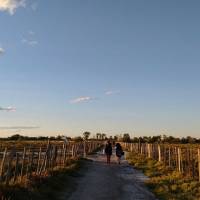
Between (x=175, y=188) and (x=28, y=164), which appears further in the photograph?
(x=28, y=164)

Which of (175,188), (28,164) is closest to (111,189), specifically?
(175,188)

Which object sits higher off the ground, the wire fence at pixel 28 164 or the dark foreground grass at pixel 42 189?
the wire fence at pixel 28 164

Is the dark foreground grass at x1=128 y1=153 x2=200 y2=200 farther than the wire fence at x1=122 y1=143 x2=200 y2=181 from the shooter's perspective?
No

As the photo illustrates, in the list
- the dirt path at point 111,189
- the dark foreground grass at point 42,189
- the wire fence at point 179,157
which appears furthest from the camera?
the wire fence at point 179,157

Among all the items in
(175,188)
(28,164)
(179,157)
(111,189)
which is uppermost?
(179,157)

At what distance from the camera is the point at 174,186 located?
19.5 meters

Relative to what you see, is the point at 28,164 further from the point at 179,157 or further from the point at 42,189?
the point at 179,157

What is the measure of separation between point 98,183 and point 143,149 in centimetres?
3696

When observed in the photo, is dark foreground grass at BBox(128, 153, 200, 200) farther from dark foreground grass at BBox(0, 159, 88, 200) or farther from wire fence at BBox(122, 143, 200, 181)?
dark foreground grass at BBox(0, 159, 88, 200)

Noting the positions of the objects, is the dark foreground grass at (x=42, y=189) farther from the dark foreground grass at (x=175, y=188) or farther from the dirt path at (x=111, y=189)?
the dark foreground grass at (x=175, y=188)

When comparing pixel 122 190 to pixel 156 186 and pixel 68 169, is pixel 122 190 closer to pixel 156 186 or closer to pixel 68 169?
pixel 156 186

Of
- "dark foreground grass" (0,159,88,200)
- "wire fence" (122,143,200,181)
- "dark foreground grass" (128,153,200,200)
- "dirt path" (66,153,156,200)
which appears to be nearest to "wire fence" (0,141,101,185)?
"dark foreground grass" (0,159,88,200)

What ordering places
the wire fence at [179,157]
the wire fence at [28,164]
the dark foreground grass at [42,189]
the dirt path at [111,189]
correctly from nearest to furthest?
the dark foreground grass at [42,189] → the wire fence at [28,164] → the dirt path at [111,189] → the wire fence at [179,157]

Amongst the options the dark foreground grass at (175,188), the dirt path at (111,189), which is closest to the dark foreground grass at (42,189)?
the dirt path at (111,189)
